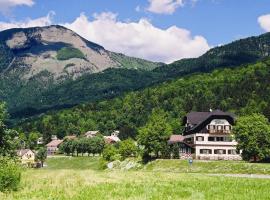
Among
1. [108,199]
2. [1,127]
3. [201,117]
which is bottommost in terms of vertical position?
[108,199]

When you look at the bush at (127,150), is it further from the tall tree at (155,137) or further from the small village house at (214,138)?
the tall tree at (155,137)

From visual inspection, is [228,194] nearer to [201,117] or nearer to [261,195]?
[261,195]

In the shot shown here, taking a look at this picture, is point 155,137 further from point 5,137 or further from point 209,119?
point 5,137

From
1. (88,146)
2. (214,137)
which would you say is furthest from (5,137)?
(88,146)

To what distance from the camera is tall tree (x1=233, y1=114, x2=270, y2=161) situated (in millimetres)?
89875

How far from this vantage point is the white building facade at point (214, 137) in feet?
379

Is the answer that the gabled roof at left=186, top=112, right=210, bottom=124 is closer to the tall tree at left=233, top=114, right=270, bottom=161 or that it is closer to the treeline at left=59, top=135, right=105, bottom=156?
the tall tree at left=233, top=114, right=270, bottom=161

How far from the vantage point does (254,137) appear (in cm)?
9062

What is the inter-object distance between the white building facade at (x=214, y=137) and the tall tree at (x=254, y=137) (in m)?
20.4

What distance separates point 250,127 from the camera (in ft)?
302

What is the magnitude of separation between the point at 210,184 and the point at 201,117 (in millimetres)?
84003

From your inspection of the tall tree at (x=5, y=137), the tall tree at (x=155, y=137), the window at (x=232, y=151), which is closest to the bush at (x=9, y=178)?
the tall tree at (x=5, y=137)

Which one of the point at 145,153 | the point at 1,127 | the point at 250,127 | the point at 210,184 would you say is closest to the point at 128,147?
the point at 145,153

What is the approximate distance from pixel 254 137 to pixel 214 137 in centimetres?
2597
